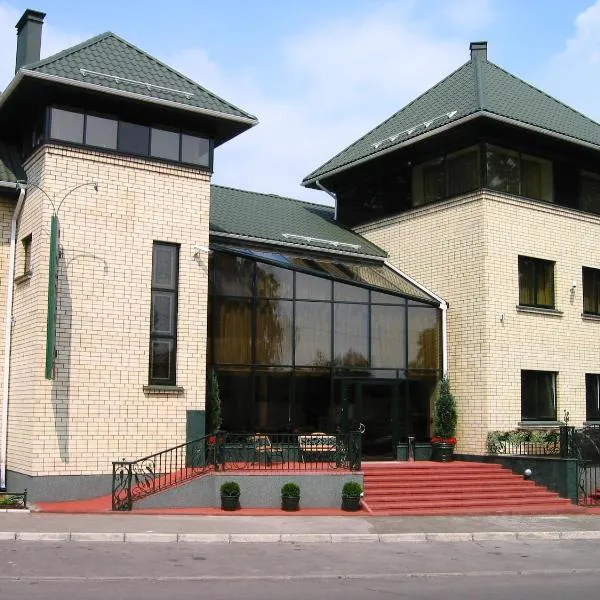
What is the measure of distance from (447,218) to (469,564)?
12972 mm

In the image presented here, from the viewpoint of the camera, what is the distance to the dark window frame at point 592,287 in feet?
82.9

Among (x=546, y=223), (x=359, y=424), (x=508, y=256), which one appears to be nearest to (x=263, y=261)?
(x=359, y=424)

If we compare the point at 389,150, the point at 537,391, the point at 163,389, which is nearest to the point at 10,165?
the point at 163,389

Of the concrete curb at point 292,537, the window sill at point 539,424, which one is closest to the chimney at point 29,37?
the concrete curb at point 292,537

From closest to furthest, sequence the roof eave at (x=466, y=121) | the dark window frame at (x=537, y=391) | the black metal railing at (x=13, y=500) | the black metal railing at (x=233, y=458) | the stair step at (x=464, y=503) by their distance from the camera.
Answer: the black metal railing at (x=13, y=500), the black metal railing at (x=233, y=458), the stair step at (x=464, y=503), the roof eave at (x=466, y=121), the dark window frame at (x=537, y=391)

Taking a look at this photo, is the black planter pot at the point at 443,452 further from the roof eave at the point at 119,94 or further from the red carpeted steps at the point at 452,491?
the roof eave at the point at 119,94

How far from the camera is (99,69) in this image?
19578mm

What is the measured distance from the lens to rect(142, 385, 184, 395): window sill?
19.3 metres

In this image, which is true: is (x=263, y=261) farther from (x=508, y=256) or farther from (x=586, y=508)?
(x=586, y=508)

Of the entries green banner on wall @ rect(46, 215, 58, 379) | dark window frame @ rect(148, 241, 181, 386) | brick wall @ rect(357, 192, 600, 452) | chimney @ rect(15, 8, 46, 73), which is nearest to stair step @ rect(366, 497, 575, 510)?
brick wall @ rect(357, 192, 600, 452)

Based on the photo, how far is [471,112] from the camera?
22.5m

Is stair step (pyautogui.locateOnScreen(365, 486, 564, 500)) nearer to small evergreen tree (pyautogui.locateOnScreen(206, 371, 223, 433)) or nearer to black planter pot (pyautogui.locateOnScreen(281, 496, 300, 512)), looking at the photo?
black planter pot (pyautogui.locateOnScreen(281, 496, 300, 512))

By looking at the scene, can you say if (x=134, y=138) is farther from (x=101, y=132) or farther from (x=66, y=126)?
(x=66, y=126)

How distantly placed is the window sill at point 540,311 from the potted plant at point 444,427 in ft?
9.73
